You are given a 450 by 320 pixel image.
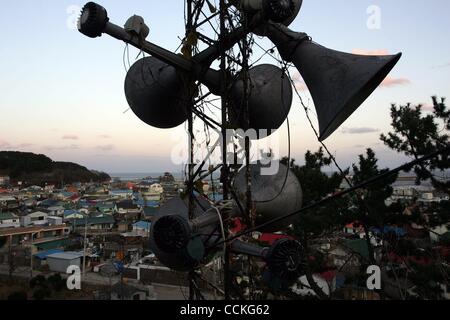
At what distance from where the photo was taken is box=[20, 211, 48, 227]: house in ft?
149

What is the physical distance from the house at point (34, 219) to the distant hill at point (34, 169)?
6305cm

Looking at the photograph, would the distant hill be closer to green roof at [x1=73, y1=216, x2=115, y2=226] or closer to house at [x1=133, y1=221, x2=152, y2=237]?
green roof at [x1=73, y1=216, x2=115, y2=226]

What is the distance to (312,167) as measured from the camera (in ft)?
46.6

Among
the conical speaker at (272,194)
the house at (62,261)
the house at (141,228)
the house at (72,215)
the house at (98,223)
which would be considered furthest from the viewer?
the house at (72,215)

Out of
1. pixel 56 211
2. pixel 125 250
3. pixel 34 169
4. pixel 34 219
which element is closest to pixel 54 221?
pixel 34 219

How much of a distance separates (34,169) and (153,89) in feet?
394

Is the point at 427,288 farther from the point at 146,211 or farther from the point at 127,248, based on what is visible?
the point at 146,211

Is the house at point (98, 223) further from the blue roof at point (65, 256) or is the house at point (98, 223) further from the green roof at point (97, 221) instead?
the blue roof at point (65, 256)

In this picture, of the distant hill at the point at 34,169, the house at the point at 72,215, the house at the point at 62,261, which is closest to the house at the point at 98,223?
the house at the point at 72,215

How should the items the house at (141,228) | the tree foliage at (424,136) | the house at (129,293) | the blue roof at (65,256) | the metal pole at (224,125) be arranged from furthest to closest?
the house at (141,228), the blue roof at (65,256), the house at (129,293), the tree foliage at (424,136), the metal pole at (224,125)

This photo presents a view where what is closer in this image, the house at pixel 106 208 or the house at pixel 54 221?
the house at pixel 54 221

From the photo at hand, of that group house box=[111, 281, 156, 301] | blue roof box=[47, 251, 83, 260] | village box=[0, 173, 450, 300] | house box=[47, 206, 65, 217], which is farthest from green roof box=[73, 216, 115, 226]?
house box=[111, 281, 156, 301]

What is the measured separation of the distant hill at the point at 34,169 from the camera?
105250 millimetres

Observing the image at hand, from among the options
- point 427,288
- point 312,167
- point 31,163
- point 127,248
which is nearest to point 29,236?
point 127,248
